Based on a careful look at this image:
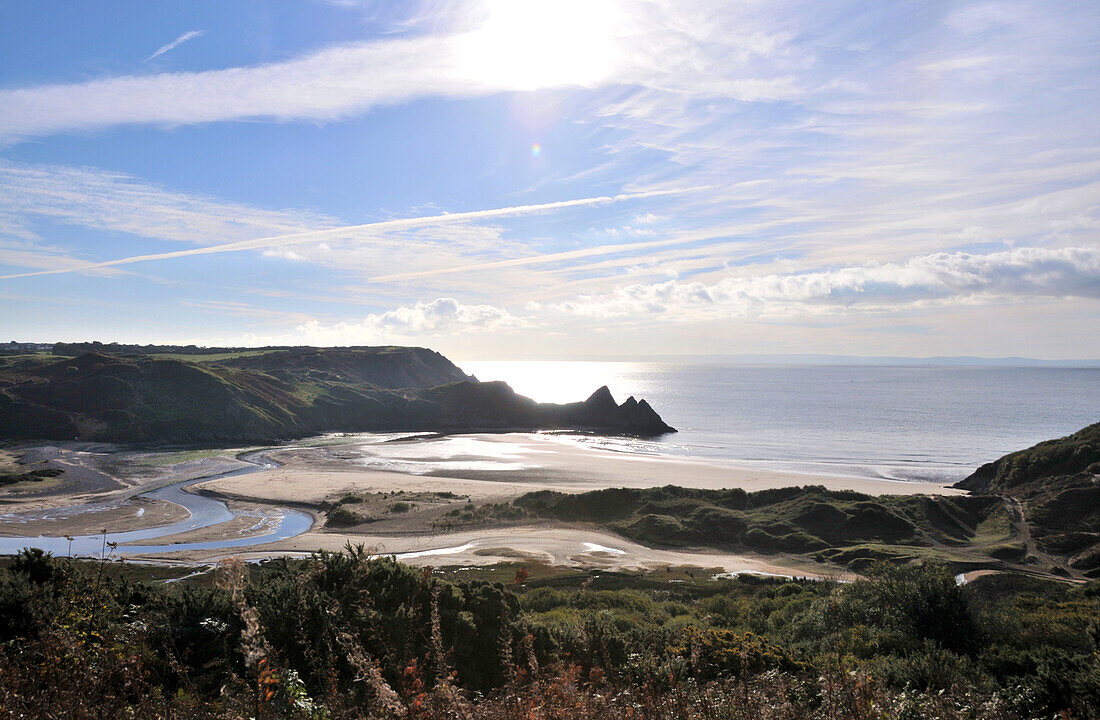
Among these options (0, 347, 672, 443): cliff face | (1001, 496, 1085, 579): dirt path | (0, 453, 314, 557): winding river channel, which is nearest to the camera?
(1001, 496, 1085, 579): dirt path

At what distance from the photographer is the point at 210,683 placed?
8.15m

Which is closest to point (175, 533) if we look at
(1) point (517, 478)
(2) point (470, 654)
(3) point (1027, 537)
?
(1) point (517, 478)

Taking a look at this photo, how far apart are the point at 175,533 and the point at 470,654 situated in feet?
124

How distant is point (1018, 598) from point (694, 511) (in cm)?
2447

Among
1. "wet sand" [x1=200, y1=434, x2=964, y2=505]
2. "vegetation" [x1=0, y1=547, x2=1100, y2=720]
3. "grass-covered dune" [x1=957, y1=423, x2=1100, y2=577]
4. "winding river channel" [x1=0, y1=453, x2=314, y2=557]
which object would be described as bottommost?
"winding river channel" [x1=0, y1=453, x2=314, y2=557]

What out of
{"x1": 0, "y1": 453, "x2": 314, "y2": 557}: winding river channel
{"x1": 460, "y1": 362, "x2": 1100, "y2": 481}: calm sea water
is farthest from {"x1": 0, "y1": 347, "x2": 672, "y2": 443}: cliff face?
{"x1": 0, "y1": 453, "x2": 314, "y2": 557}: winding river channel

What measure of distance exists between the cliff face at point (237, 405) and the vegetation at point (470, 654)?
3542 inches

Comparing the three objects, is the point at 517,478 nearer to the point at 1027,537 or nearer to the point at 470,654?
the point at 1027,537

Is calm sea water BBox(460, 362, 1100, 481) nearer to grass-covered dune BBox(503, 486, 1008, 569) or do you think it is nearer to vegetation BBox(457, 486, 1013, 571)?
grass-covered dune BBox(503, 486, 1008, 569)

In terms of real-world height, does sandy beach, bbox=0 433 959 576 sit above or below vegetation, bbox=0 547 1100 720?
below

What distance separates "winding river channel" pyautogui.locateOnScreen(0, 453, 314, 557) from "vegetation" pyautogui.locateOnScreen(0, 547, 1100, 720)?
23.8 metres

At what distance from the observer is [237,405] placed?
9744cm

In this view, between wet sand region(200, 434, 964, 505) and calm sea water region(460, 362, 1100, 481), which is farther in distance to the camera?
calm sea water region(460, 362, 1100, 481)

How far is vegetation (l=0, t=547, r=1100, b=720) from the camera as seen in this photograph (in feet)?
14.0
